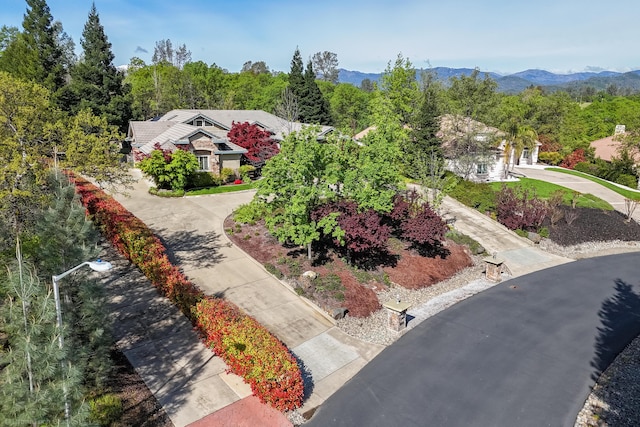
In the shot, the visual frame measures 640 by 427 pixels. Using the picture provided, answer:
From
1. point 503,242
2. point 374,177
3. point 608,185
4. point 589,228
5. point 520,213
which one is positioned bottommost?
point 503,242

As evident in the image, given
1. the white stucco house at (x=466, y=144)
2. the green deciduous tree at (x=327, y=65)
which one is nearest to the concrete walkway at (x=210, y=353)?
the white stucco house at (x=466, y=144)

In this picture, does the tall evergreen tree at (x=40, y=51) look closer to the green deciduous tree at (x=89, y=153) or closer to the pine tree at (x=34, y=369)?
the green deciduous tree at (x=89, y=153)

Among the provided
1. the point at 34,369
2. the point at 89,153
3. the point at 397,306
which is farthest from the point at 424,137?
the point at 34,369

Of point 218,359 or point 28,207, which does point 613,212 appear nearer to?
point 218,359

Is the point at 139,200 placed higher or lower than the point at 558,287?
higher

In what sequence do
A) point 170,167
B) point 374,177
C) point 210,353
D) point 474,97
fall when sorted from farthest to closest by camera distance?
point 474,97
point 170,167
point 374,177
point 210,353

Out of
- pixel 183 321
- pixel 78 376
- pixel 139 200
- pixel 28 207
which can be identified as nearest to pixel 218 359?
pixel 183 321

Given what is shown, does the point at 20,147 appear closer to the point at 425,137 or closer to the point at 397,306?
the point at 397,306
